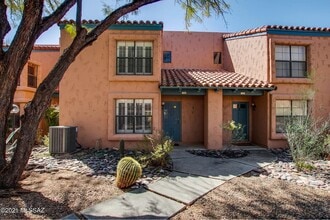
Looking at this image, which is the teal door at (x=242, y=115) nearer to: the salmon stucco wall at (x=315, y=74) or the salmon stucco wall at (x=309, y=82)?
the salmon stucco wall at (x=309, y=82)

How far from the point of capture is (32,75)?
57.4ft

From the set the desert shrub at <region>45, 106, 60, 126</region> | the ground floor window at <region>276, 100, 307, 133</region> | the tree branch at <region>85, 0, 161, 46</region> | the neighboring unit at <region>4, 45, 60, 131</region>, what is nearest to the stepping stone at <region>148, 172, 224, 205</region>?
→ the tree branch at <region>85, 0, 161, 46</region>

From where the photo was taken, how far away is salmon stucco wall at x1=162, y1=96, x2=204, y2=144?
15.0 meters

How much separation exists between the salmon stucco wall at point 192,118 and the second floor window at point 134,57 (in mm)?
2881

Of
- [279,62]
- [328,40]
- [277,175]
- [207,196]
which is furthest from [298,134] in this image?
[328,40]

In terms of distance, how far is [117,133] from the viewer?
12805 mm

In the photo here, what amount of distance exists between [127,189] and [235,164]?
499 cm

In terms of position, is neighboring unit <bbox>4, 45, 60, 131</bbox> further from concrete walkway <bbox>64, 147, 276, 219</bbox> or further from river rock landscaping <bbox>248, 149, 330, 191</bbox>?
river rock landscaping <bbox>248, 149, 330, 191</bbox>

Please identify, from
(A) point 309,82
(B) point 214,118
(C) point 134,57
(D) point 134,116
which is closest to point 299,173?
(B) point 214,118

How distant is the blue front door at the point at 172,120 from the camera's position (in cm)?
1491

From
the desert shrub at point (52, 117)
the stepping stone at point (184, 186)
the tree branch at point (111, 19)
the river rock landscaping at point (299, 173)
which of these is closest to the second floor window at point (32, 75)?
the desert shrub at point (52, 117)

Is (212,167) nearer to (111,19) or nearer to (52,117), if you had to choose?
(111,19)

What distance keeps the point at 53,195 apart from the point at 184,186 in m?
3.71

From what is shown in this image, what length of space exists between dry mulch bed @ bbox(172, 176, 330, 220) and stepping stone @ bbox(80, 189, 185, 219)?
0.39 metres
